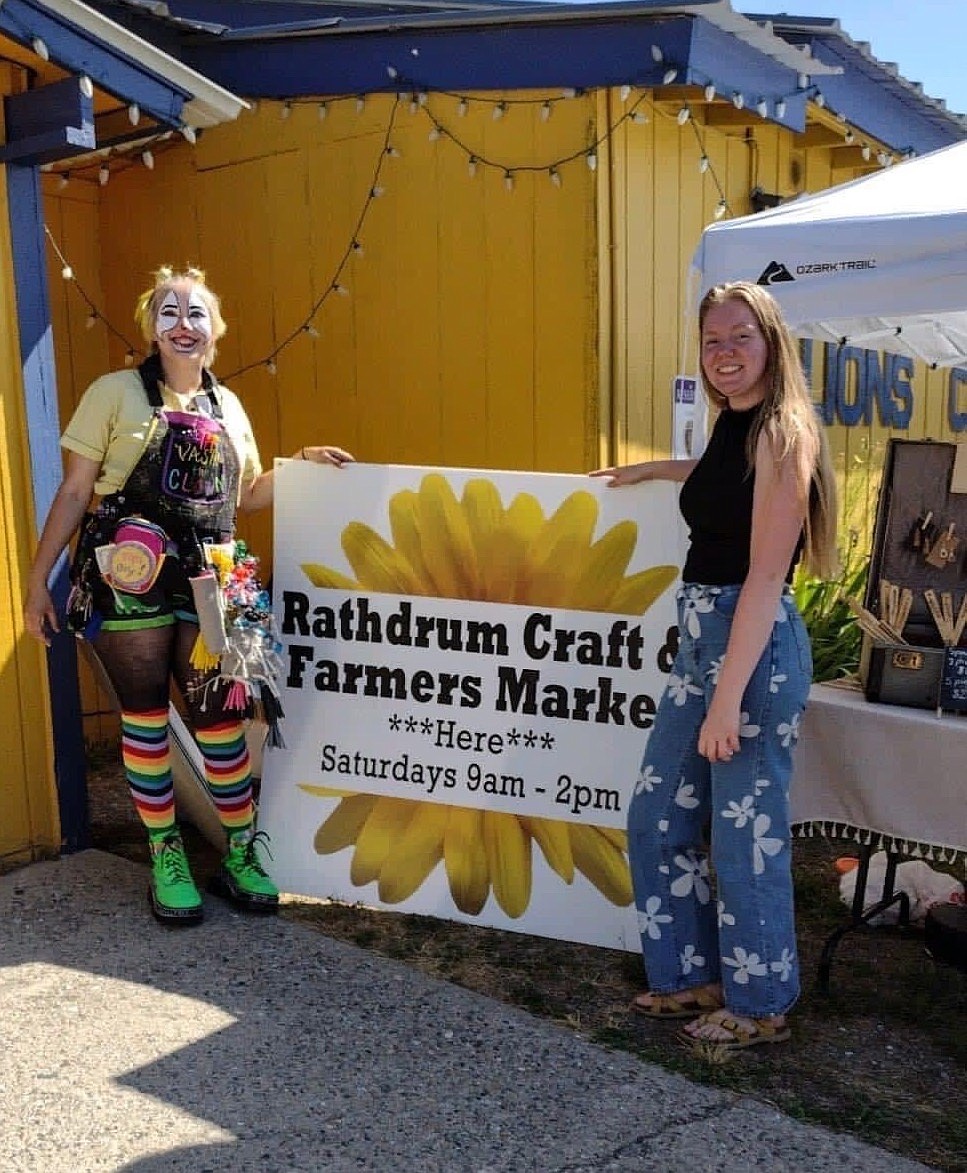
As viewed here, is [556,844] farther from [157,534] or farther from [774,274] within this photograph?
[774,274]

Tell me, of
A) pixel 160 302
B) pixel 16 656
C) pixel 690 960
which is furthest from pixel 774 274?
pixel 16 656

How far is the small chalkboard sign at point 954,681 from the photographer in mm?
3189

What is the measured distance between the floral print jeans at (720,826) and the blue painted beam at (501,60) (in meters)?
2.22

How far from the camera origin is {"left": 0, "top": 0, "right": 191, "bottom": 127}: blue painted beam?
3668 mm

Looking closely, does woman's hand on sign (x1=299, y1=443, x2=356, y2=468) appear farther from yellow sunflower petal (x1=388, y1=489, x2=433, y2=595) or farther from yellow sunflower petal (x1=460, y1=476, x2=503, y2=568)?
yellow sunflower petal (x1=460, y1=476, x2=503, y2=568)

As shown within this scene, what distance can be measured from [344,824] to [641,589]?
1.19m

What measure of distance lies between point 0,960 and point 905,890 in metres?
2.70

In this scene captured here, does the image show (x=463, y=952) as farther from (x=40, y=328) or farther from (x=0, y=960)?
(x=40, y=328)

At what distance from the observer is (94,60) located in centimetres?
385

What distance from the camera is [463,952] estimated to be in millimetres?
3682

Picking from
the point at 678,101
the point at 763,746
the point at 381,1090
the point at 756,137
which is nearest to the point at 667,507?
the point at 763,746

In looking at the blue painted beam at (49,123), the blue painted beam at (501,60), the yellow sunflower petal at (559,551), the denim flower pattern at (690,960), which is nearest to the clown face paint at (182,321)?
the blue painted beam at (49,123)

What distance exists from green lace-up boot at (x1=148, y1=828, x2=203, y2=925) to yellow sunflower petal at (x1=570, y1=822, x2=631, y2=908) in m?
1.15

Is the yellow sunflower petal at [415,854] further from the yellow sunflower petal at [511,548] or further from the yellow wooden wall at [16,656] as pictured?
the yellow wooden wall at [16,656]
